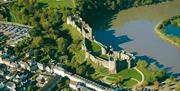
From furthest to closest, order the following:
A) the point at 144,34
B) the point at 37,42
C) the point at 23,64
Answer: the point at 144,34 → the point at 37,42 → the point at 23,64

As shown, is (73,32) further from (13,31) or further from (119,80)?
(119,80)

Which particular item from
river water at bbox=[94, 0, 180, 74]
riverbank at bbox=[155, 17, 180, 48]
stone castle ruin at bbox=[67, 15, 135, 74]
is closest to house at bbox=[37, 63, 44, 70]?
stone castle ruin at bbox=[67, 15, 135, 74]

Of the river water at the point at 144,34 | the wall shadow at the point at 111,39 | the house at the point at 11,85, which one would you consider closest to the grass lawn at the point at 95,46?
the wall shadow at the point at 111,39

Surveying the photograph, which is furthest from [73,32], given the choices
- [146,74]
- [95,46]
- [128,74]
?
[146,74]

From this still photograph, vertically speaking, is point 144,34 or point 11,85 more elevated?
point 144,34

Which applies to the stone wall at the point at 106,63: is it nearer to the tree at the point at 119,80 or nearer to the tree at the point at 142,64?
the tree at the point at 119,80

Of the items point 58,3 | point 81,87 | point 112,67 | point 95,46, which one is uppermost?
point 58,3

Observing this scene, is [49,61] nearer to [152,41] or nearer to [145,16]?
[152,41]

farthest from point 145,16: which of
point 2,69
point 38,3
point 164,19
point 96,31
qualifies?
point 2,69
